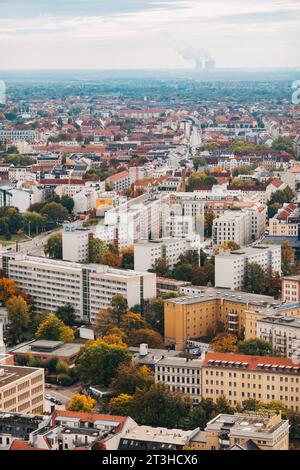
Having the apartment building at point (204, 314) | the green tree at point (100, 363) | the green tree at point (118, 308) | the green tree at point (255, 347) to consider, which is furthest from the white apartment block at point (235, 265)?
the green tree at point (100, 363)

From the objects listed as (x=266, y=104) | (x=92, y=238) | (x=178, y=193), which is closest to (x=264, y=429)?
(x=92, y=238)

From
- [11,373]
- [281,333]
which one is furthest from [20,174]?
[11,373]

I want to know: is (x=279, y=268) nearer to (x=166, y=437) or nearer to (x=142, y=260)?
(x=142, y=260)

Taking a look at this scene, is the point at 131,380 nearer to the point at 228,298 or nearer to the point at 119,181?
the point at 228,298

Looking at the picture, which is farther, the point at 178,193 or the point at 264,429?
the point at 178,193

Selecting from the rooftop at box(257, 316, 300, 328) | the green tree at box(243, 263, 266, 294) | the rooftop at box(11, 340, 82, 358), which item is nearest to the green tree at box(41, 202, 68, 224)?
the green tree at box(243, 263, 266, 294)
